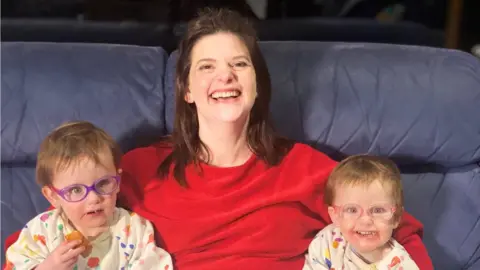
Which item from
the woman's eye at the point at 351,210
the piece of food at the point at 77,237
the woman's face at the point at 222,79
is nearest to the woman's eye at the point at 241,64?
the woman's face at the point at 222,79

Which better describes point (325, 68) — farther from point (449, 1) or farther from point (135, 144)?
point (449, 1)

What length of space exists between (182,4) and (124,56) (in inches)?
20.1

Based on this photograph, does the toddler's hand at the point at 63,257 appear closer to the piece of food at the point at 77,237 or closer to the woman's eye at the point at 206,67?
the piece of food at the point at 77,237

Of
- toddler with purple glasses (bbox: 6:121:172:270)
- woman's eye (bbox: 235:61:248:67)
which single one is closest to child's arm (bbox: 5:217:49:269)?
toddler with purple glasses (bbox: 6:121:172:270)

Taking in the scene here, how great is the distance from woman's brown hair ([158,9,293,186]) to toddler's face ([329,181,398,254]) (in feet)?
0.77

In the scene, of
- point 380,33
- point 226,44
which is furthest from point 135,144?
point 380,33

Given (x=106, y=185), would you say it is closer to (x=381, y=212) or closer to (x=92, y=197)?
(x=92, y=197)

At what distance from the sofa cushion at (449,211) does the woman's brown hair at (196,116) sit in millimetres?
413

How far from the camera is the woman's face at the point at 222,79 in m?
1.42

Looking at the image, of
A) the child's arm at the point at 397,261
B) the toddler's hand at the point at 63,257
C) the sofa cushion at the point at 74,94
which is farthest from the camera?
the sofa cushion at the point at 74,94

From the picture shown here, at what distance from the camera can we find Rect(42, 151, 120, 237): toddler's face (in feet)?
4.39

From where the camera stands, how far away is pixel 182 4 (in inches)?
83.8

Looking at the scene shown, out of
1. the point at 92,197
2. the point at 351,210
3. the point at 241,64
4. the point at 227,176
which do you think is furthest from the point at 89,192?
the point at 351,210

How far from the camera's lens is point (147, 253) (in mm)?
1427
